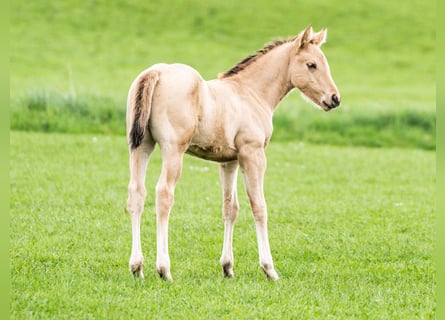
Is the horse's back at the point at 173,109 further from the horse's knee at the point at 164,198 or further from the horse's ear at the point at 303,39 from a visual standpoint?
the horse's ear at the point at 303,39

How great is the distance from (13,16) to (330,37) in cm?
1780

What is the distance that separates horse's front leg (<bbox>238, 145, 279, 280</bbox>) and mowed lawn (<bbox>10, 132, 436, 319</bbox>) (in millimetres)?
267

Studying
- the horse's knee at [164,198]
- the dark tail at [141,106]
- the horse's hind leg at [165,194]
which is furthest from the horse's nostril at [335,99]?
the horse's knee at [164,198]

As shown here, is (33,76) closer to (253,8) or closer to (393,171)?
(253,8)

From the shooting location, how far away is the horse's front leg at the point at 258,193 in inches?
330

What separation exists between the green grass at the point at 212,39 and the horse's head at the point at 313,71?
18.9 meters

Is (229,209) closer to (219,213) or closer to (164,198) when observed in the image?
(164,198)

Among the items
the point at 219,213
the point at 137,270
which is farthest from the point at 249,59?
the point at 219,213

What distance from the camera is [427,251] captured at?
34.0 feet

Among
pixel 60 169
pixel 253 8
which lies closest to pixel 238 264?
pixel 60 169

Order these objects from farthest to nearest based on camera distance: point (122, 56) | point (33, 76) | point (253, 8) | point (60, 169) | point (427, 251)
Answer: point (253, 8), point (122, 56), point (33, 76), point (60, 169), point (427, 251)

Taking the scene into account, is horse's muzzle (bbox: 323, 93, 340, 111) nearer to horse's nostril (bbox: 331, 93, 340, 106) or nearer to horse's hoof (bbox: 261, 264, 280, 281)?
horse's nostril (bbox: 331, 93, 340, 106)

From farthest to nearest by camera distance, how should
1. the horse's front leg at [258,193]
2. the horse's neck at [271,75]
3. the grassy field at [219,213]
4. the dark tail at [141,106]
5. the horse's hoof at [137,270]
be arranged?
the horse's neck at [271,75]
the horse's front leg at [258,193]
the horse's hoof at [137,270]
the dark tail at [141,106]
the grassy field at [219,213]

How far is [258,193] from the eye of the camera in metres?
8.58
